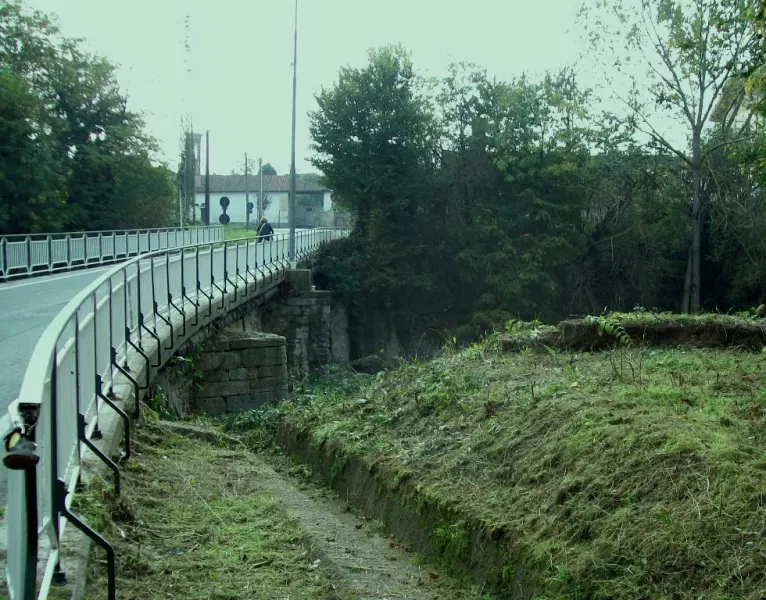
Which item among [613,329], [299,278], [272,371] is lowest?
[272,371]

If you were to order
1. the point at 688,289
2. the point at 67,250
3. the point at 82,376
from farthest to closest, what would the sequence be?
the point at 688,289, the point at 67,250, the point at 82,376

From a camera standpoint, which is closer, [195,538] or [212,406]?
[195,538]

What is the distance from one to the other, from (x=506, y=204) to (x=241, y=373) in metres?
32.0

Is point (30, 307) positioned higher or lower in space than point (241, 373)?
higher

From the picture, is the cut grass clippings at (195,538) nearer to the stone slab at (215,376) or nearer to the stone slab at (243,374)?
the stone slab at (215,376)

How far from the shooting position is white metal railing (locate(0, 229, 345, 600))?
3111 millimetres

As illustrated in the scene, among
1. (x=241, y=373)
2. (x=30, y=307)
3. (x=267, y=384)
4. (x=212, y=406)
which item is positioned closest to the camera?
(x=30, y=307)

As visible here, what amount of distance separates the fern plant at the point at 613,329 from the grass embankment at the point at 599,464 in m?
0.90

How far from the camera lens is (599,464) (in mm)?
6035

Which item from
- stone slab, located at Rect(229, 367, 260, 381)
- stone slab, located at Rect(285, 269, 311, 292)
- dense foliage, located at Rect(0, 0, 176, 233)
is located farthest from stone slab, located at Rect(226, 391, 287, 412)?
dense foliage, located at Rect(0, 0, 176, 233)

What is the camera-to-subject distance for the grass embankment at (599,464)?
15.9 ft

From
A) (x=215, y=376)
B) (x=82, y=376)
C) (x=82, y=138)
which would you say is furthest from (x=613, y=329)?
(x=82, y=138)

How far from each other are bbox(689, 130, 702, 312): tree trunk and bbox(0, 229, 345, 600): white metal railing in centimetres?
2743

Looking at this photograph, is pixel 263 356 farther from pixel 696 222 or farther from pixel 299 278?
pixel 696 222
